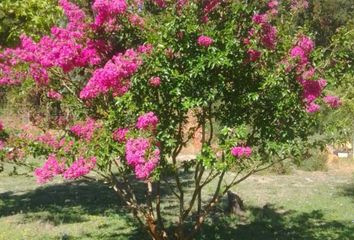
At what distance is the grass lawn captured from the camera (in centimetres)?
1038

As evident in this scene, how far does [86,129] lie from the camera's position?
684cm

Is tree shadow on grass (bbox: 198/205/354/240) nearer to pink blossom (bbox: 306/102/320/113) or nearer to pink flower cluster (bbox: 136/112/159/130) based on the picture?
pink blossom (bbox: 306/102/320/113)

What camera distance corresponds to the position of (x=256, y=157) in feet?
22.0

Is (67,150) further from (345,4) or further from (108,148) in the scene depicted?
(345,4)

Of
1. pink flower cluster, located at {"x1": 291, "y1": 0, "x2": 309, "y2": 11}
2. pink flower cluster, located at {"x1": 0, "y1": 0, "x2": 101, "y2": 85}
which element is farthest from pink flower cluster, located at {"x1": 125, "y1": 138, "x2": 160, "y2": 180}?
pink flower cluster, located at {"x1": 291, "y1": 0, "x2": 309, "y2": 11}

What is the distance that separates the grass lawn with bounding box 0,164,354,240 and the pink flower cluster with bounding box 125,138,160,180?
4.30m

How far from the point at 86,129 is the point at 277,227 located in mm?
5858

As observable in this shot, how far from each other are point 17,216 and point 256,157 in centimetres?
729

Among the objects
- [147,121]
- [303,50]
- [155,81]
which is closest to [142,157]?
[147,121]

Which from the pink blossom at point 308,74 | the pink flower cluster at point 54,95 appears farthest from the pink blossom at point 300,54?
the pink flower cluster at point 54,95

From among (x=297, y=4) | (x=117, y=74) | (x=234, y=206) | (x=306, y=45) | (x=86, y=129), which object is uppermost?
(x=297, y=4)

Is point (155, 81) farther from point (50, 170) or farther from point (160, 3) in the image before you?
point (50, 170)

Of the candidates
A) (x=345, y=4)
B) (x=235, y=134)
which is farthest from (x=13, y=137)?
(x=345, y=4)

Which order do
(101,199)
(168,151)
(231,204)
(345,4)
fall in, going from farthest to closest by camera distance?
1. (345,4)
2. (101,199)
3. (231,204)
4. (168,151)
